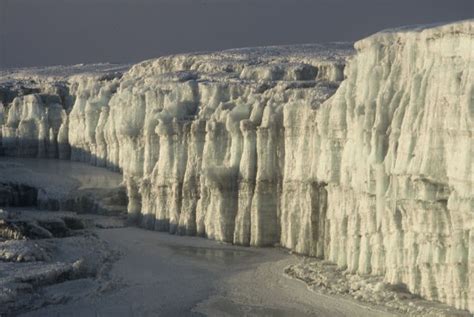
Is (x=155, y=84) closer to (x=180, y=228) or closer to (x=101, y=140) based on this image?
(x=101, y=140)

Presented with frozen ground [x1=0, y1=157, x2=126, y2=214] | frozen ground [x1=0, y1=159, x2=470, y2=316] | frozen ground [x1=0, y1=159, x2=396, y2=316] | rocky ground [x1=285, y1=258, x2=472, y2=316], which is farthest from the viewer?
frozen ground [x1=0, y1=157, x2=126, y2=214]

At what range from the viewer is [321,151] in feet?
112

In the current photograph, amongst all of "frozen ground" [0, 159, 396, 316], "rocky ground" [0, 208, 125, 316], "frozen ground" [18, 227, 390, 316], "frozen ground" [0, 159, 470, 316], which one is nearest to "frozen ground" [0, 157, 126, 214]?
"rocky ground" [0, 208, 125, 316]

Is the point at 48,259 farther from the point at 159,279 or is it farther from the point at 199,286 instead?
the point at 199,286

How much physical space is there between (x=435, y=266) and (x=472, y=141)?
12.5ft

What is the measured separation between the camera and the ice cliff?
86.4 ft

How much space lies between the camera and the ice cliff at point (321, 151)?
26344mm

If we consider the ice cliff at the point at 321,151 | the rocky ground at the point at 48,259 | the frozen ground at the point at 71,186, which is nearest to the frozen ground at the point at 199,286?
the rocky ground at the point at 48,259

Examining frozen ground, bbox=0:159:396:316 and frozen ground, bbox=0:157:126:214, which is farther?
frozen ground, bbox=0:157:126:214

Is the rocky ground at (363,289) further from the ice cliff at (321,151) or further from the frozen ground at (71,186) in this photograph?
the frozen ground at (71,186)

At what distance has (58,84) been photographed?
66938 mm

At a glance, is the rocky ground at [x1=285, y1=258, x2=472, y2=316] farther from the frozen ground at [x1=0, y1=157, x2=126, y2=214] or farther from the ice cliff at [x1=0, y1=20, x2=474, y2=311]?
the frozen ground at [x1=0, y1=157, x2=126, y2=214]

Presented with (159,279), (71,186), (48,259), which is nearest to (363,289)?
(159,279)

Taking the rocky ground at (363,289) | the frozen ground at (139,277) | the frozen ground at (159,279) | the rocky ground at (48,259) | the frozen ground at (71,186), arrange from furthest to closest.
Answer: the frozen ground at (71,186) < the rocky ground at (48,259) < the frozen ground at (139,277) < the frozen ground at (159,279) < the rocky ground at (363,289)
